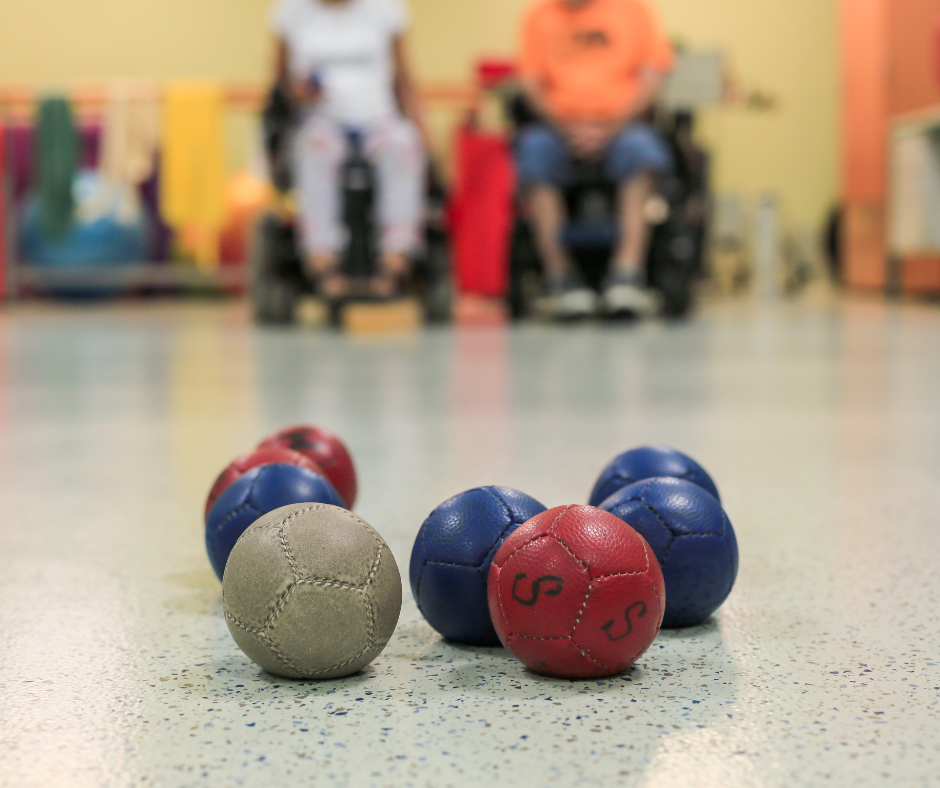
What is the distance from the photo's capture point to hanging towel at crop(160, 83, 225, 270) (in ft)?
20.9

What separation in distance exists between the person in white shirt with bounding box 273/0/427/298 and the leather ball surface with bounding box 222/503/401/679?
12.4 feet

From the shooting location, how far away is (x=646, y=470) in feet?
3.92

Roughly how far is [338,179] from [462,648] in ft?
12.5

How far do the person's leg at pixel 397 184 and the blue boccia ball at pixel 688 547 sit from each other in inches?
145

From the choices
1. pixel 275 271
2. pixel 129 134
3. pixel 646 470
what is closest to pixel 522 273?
pixel 275 271

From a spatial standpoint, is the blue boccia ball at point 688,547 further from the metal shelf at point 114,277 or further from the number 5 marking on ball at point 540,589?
the metal shelf at point 114,277

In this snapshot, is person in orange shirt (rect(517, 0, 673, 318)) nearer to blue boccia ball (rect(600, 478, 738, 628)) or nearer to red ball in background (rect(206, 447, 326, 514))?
red ball in background (rect(206, 447, 326, 514))

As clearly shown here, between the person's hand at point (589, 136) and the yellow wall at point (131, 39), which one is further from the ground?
the yellow wall at point (131, 39)

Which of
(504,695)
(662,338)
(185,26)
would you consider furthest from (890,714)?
(185,26)

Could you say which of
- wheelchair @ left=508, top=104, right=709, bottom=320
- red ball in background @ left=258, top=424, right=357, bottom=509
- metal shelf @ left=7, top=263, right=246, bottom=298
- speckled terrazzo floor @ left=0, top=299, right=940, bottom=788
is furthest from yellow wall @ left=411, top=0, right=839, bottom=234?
red ball in background @ left=258, top=424, right=357, bottom=509

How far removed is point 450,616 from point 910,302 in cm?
605

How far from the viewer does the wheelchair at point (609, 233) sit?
491 centimetres

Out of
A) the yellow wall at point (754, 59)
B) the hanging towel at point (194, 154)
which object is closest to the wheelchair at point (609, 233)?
the hanging towel at point (194, 154)

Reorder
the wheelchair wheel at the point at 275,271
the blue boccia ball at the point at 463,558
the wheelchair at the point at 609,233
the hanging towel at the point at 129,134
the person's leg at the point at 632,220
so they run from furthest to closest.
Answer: the hanging towel at the point at 129,134 → the wheelchair wheel at the point at 275,271 → the wheelchair at the point at 609,233 → the person's leg at the point at 632,220 → the blue boccia ball at the point at 463,558
